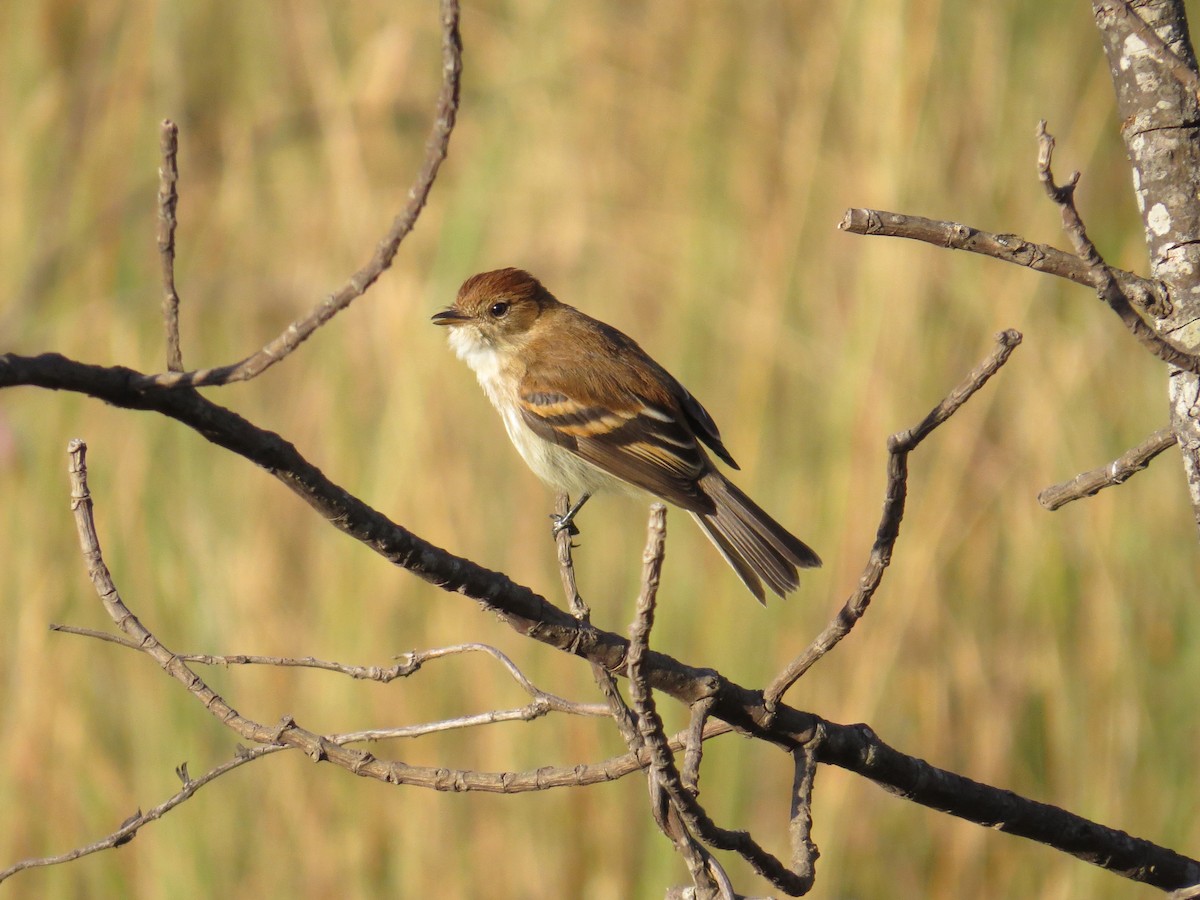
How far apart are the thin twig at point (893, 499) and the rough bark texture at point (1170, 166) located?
0.75 feet

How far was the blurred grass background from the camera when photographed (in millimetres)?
4219

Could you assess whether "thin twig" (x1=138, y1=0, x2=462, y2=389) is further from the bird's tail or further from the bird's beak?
the bird's beak

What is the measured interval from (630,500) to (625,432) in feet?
3.05

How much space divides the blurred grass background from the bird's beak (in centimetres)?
21

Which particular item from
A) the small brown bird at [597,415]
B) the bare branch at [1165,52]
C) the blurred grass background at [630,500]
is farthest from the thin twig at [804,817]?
the blurred grass background at [630,500]

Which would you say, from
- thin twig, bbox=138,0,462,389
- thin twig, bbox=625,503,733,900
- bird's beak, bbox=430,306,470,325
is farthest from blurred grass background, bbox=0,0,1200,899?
thin twig, bbox=138,0,462,389

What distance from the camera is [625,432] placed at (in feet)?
13.2

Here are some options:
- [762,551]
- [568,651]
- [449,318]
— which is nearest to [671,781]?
[568,651]

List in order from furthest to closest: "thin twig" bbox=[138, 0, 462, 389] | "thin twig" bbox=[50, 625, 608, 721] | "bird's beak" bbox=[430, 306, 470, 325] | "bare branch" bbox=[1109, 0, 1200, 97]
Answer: "bird's beak" bbox=[430, 306, 470, 325], "thin twig" bbox=[50, 625, 608, 721], "bare branch" bbox=[1109, 0, 1200, 97], "thin twig" bbox=[138, 0, 462, 389]

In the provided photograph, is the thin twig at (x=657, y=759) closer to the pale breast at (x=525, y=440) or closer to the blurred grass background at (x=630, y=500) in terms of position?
the pale breast at (x=525, y=440)

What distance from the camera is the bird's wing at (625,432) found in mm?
3900

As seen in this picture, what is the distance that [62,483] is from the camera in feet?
14.3

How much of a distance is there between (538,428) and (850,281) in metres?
1.44

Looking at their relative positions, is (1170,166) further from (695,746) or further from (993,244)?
(695,746)
